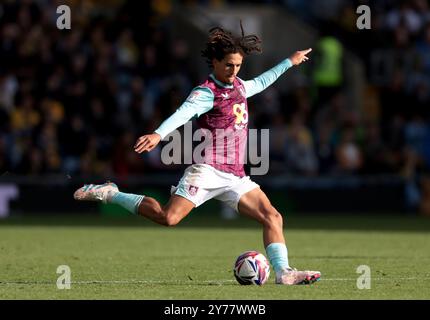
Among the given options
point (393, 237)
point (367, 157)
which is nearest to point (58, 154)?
point (367, 157)

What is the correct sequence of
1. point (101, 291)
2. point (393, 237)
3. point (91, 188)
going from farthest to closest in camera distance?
point (393, 237)
point (91, 188)
point (101, 291)

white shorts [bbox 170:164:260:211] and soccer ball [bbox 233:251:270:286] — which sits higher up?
white shorts [bbox 170:164:260:211]

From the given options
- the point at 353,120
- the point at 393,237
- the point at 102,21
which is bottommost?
the point at 393,237

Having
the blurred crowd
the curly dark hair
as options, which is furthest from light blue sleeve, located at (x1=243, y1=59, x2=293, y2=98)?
the blurred crowd

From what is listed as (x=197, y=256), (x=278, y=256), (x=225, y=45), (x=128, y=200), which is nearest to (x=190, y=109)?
(x=225, y=45)

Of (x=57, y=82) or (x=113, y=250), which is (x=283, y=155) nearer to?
(x=57, y=82)

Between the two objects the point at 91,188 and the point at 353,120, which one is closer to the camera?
the point at 91,188

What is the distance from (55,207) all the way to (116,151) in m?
1.72

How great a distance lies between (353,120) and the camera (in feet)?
86.1

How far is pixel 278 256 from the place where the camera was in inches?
447

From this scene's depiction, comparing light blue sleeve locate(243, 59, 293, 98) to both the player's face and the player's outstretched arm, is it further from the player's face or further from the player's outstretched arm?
the player's face

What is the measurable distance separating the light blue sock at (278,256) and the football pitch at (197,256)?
0.67ft

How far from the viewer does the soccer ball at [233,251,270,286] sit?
11289mm

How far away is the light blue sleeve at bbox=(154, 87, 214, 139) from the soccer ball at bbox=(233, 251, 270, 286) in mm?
1445
